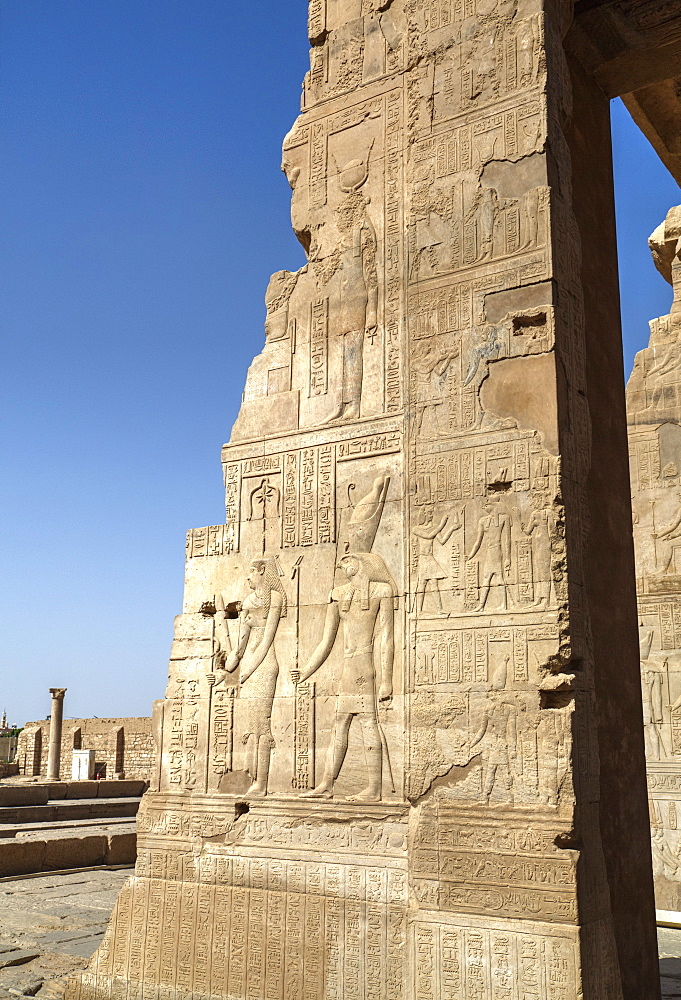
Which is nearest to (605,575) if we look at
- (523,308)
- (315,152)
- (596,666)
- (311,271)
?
(596,666)

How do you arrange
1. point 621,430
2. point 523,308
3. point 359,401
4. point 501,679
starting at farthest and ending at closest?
point 621,430 < point 359,401 < point 523,308 < point 501,679

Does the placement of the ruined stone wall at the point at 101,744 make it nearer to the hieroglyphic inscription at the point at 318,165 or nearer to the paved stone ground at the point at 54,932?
the paved stone ground at the point at 54,932

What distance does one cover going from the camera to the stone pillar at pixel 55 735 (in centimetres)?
2289

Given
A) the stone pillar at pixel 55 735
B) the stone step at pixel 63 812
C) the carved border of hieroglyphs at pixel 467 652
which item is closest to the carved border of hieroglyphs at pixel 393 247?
the carved border of hieroglyphs at pixel 467 652

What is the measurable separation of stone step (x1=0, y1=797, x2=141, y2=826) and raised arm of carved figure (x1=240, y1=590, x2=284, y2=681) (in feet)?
34.8

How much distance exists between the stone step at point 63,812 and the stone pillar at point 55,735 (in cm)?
681

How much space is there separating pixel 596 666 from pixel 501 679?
590 millimetres

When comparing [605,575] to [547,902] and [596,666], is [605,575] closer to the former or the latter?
[596,666]

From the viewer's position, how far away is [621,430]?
5219mm

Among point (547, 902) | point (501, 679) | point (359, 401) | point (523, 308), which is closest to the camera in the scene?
point (547, 902)

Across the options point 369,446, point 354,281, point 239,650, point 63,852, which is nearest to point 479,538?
point 369,446

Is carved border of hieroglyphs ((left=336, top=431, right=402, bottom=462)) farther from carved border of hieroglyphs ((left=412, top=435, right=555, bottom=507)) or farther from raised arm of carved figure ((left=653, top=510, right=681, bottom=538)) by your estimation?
raised arm of carved figure ((left=653, top=510, right=681, bottom=538))

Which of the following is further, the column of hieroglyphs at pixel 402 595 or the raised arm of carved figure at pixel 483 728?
the raised arm of carved figure at pixel 483 728

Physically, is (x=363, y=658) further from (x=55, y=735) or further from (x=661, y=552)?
(x=55, y=735)
